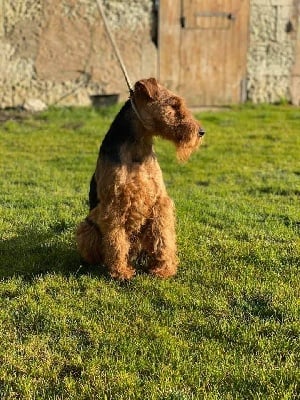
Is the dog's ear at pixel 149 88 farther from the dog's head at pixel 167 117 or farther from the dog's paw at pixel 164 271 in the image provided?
the dog's paw at pixel 164 271

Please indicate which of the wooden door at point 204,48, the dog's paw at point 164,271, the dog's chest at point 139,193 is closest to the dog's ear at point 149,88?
the dog's chest at point 139,193

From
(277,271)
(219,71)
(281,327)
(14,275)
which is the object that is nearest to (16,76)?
(219,71)

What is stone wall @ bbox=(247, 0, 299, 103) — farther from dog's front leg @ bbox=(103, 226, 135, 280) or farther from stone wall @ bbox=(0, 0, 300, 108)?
dog's front leg @ bbox=(103, 226, 135, 280)

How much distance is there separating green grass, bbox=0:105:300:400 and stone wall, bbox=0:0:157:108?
405 centimetres

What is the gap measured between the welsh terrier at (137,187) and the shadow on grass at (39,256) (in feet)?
0.69

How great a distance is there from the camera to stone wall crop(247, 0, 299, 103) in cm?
1204

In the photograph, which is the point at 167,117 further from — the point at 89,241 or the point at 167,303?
the point at 167,303

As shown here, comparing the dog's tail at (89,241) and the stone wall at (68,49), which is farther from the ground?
the stone wall at (68,49)

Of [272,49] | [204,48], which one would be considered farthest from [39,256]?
[272,49]

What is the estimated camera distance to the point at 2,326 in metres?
3.64

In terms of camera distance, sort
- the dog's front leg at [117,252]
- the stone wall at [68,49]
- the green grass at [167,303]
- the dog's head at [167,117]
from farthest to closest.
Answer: the stone wall at [68,49]
the dog's front leg at [117,252]
the dog's head at [167,117]
the green grass at [167,303]

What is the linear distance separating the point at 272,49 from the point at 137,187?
31.0 ft

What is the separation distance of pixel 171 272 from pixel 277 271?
0.87 m

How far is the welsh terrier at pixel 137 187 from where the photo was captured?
13.1 feet
